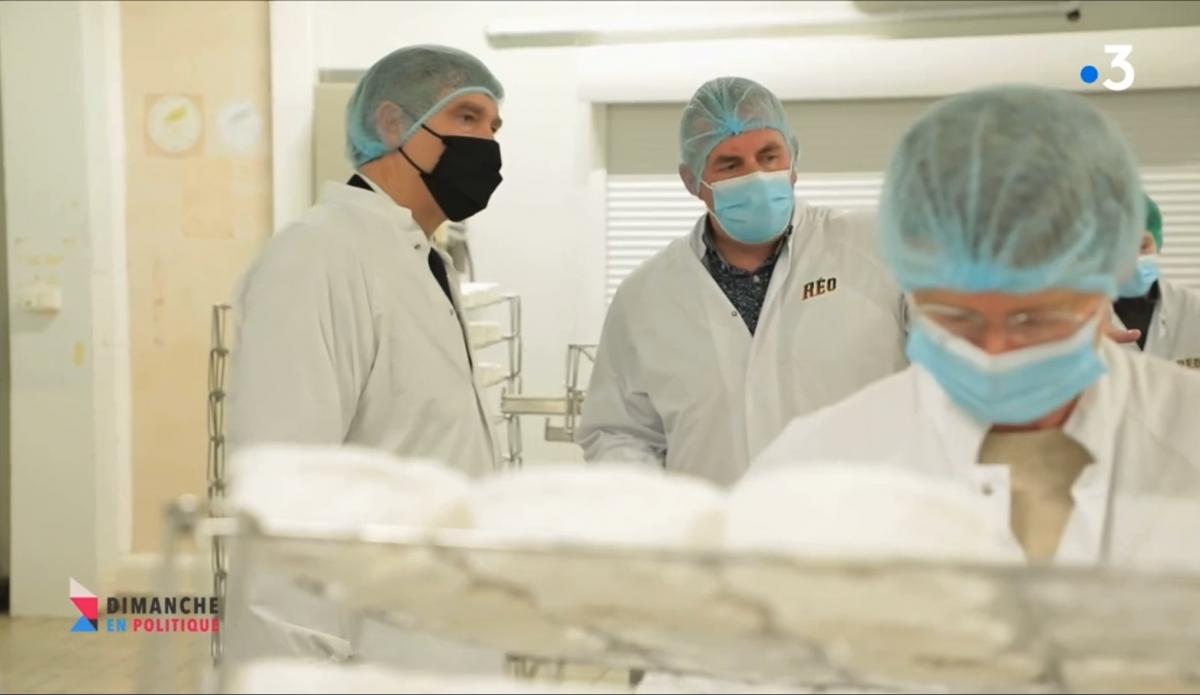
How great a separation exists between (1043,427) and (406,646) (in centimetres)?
104

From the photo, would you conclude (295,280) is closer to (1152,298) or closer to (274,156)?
(1152,298)

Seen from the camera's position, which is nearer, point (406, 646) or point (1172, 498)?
point (1172, 498)

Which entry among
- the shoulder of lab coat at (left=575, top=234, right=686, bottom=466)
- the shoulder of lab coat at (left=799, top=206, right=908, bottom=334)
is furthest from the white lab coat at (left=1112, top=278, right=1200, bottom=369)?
the shoulder of lab coat at (left=575, top=234, right=686, bottom=466)

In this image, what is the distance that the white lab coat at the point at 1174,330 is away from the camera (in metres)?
2.38

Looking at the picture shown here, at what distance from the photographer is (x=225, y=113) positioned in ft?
14.3

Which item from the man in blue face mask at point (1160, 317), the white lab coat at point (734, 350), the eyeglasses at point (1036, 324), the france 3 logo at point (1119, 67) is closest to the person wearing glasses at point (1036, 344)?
the eyeglasses at point (1036, 324)

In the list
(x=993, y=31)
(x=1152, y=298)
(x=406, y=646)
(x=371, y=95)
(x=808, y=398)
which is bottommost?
(x=406, y=646)

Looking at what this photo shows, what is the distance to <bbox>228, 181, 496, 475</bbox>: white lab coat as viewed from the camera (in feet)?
6.00

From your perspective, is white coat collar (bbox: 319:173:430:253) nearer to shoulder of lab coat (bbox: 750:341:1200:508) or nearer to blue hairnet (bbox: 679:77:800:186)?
blue hairnet (bbox: 679:77:800:186)

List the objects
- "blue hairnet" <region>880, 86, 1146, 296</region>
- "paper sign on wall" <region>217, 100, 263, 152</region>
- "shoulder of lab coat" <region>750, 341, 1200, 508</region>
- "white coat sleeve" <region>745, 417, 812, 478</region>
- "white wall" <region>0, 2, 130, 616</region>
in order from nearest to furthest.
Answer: "blue hairnet" <region>880, 86, 1146, 296</region> → "shoulder of lab coat" <region>750, 341, 1200, 508</region> → "white coat sleeve" <region>745, 417, 812, 478</region> → "white wall" <region>0, 2, 130, 616</region> → "paper sign on wall" <region>217, 100, 263, 152</region>

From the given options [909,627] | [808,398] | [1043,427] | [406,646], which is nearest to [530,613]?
[909,627]

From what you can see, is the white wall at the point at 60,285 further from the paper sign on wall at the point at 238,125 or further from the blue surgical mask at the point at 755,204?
the blue surgical mask at the point at 755,204

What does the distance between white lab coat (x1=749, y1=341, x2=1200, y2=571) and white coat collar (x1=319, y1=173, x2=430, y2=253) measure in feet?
3.35

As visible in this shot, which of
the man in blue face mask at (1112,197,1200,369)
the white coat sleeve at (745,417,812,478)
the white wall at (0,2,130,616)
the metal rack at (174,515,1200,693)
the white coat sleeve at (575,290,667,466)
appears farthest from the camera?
the white wall at (0,2,130,616)
